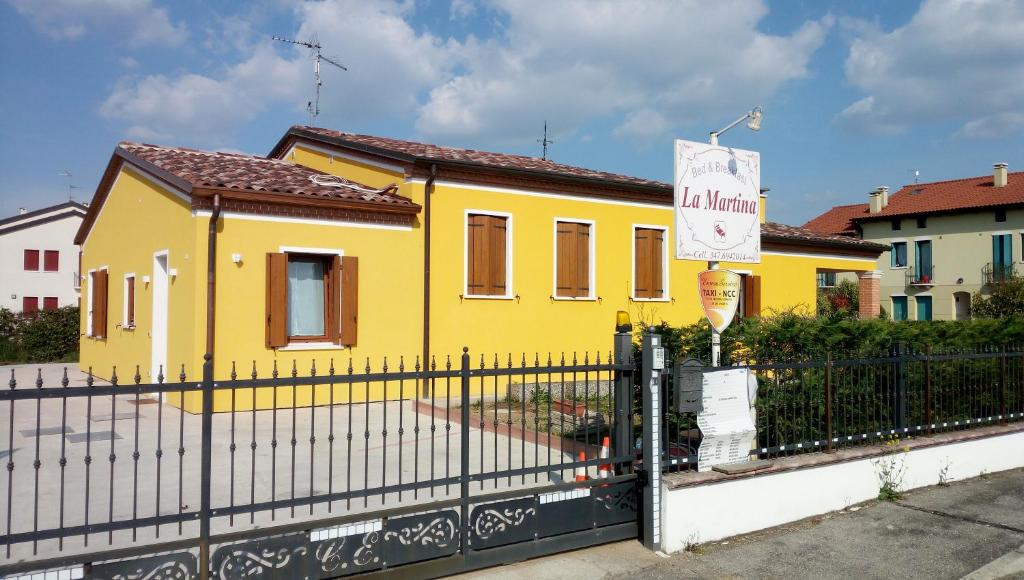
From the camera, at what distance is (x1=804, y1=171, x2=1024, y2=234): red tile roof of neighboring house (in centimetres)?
3569

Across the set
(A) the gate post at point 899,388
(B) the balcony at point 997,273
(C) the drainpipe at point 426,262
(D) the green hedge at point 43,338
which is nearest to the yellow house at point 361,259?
(C) the drainpipe at point 426,262

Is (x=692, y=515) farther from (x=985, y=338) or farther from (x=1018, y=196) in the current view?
(x=1018, y=196)

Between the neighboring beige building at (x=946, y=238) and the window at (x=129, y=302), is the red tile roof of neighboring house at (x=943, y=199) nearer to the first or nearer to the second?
the neighboring beige building at (x=946, y=238)

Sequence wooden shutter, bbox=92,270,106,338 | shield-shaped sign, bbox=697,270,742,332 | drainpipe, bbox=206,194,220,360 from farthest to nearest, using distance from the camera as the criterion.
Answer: wooden shutter, bbox=92,270,106,338
drainpipe, bbox=206,194,220,360
shield-shaped sign, bbox=697,270,742,332

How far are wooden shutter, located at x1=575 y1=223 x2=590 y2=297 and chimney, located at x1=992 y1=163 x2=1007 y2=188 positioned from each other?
1251 inches

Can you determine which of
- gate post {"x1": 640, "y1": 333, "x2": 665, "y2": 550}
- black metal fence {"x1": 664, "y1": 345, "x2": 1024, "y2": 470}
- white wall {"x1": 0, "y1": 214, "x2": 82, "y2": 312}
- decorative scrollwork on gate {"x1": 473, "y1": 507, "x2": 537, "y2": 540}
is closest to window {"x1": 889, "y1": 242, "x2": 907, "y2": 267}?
black metal fence {"x1": 664, "y1": 345, "x2": 1024, "y2": 470}

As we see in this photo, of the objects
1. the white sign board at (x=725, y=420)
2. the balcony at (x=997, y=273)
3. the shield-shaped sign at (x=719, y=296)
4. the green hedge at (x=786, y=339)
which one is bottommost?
the white sign board at (x=725, y=420)

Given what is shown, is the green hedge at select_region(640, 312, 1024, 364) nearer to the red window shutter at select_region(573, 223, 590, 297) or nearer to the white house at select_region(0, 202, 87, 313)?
the red window shutter at select_region(573, 223, 590, 297)

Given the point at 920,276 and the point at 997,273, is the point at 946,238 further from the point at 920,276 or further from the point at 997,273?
the point at 997,273

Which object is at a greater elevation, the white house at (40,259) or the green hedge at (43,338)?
the white house at (40,259)

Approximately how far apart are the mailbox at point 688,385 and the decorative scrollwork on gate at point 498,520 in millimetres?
1484

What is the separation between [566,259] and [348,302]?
4.57 meters

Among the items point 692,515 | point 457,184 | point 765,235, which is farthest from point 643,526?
point 765,235

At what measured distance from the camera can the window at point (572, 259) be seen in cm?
1444
